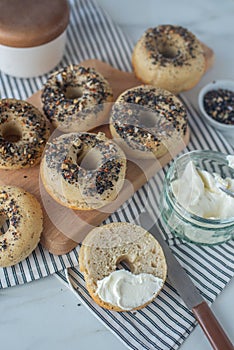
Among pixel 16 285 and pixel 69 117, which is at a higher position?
pixel 69 117

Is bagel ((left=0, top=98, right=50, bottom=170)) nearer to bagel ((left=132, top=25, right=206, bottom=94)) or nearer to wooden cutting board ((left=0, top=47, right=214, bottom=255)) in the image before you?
wooden cutting board ((left=0, top=47, right=214, bottom=255))

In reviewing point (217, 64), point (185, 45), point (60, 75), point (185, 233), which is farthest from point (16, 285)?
point (217, 64)

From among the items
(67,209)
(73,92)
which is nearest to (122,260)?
(67,209)

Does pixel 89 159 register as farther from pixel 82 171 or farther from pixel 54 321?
pixel 54 321

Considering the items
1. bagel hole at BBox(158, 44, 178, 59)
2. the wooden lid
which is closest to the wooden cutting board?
the wooden lid

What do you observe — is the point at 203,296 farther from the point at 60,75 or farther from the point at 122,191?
the point at 60,75

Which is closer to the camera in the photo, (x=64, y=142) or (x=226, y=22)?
(x=64, y=142)
